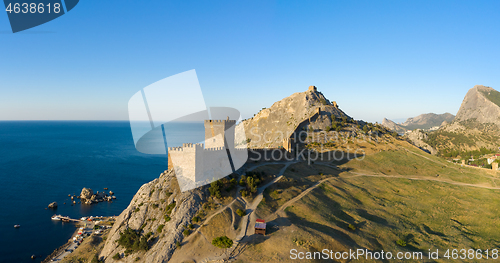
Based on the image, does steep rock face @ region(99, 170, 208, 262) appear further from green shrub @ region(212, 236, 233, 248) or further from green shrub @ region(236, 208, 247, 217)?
green shrub @ region(236, 208, 247, 217)

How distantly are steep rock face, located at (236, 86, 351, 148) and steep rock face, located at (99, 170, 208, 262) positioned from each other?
5583 cm

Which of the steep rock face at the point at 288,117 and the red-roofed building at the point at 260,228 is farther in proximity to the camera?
the steep rock face at the point at 288,117

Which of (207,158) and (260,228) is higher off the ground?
(207,158)

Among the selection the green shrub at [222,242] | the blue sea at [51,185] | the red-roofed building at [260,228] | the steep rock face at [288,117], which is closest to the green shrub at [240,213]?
the red-roofed building at [260,228]

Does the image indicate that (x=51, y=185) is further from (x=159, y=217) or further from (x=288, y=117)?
(x=288, y=117)

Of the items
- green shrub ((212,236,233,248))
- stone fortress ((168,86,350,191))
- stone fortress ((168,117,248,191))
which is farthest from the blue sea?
green shrub ((212,236,233,248))

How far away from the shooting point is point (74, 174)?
373 feet

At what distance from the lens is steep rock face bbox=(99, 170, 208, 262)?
34.3m

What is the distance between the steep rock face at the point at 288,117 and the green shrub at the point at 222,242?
63637 millimetres

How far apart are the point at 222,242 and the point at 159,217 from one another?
50.8 feet

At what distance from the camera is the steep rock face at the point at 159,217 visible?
113ft

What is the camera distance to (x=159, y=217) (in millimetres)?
40469

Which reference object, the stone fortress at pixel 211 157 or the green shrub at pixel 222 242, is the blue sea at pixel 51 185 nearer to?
the stone fortress at pixel 211 157

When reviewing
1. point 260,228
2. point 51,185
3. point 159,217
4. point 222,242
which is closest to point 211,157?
point 159,217
